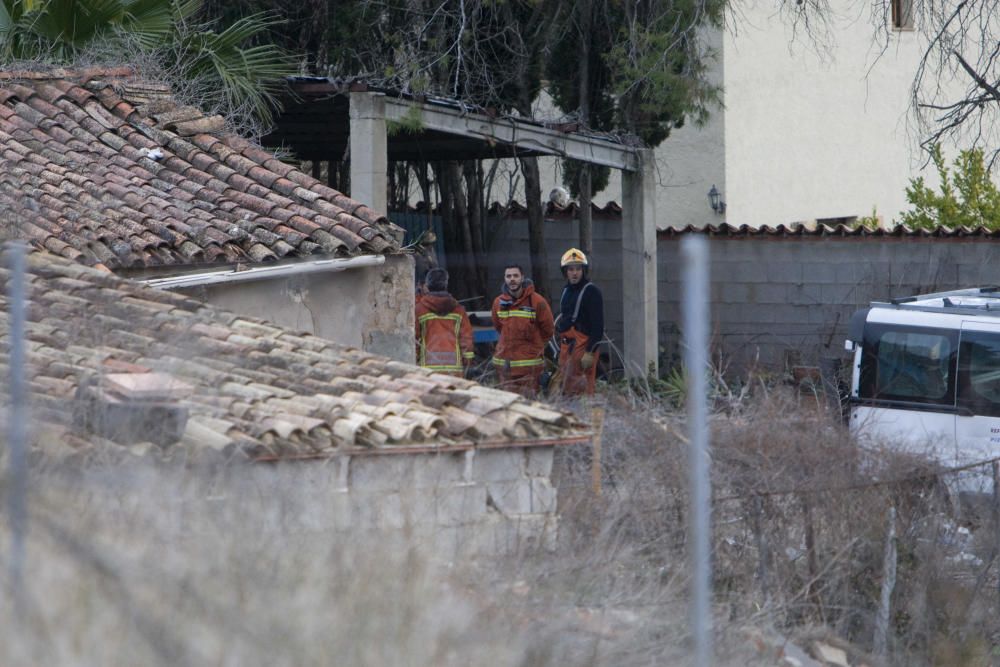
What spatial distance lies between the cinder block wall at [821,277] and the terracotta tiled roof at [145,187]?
Result: 6413 millimetres

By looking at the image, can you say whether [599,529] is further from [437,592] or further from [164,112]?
[164,112]

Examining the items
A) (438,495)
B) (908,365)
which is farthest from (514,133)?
(438,495)

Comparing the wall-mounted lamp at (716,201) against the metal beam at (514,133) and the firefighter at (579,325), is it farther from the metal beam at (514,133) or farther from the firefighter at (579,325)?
the firefighter at (579,325)

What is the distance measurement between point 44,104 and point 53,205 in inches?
88.8

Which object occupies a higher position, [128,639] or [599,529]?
[128,639]

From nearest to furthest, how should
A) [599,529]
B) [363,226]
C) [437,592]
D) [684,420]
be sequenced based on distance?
[437,592]
[599,529]
[684,420]
[363,226]

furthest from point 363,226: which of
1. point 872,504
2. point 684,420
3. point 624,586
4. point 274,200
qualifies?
point 624,586

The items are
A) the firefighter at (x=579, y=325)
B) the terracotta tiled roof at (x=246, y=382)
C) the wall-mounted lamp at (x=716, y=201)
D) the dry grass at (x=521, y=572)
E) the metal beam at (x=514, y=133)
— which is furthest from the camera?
the wall-mounted lamp at (x=716, y=201)

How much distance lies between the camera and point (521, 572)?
4.57 metres

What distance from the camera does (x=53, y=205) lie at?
30.0 feet

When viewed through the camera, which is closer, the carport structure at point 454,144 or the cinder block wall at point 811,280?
the carport structure at point 454,144

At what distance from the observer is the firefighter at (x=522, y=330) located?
1102 cm

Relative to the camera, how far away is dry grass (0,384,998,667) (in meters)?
3.08

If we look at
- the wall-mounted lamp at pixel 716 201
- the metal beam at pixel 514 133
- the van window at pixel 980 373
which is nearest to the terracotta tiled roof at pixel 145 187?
the metal beam at pixel 514 133
